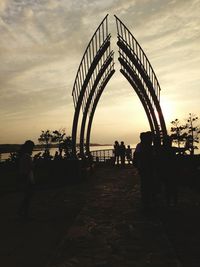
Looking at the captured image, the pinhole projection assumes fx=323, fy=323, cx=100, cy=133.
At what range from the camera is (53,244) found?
6.07 m

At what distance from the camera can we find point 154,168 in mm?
8969

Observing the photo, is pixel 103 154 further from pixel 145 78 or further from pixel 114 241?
pixel 114 241

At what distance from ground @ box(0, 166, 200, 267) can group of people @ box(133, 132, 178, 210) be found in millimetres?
454

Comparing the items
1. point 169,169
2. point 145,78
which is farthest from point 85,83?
point 169,169

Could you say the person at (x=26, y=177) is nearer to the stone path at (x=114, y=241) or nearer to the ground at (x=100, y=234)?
the ground at (x=100, y=234)

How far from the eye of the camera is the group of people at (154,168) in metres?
8.74

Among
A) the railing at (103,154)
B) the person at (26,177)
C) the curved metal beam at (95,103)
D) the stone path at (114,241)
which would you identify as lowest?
the stone path at (114,241)

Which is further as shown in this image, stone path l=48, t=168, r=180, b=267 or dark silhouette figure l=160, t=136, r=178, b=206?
dark silhouette figure l=160, t=136, r=178, b=206

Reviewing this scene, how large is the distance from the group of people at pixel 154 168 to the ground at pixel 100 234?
454 millimetres

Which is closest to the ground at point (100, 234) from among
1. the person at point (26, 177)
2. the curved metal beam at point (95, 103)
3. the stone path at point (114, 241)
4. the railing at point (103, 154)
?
the stone path at point (114, 241)

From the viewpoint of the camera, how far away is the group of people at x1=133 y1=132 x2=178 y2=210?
28.7 feet

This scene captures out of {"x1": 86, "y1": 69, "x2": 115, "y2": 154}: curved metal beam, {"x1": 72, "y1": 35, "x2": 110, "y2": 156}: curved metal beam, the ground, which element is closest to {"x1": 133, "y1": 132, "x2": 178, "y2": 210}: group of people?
the ground

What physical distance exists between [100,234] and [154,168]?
3030 mm

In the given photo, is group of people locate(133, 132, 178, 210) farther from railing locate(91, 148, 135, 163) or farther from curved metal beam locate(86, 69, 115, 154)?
railing locate(91, 148, 135, 163)
